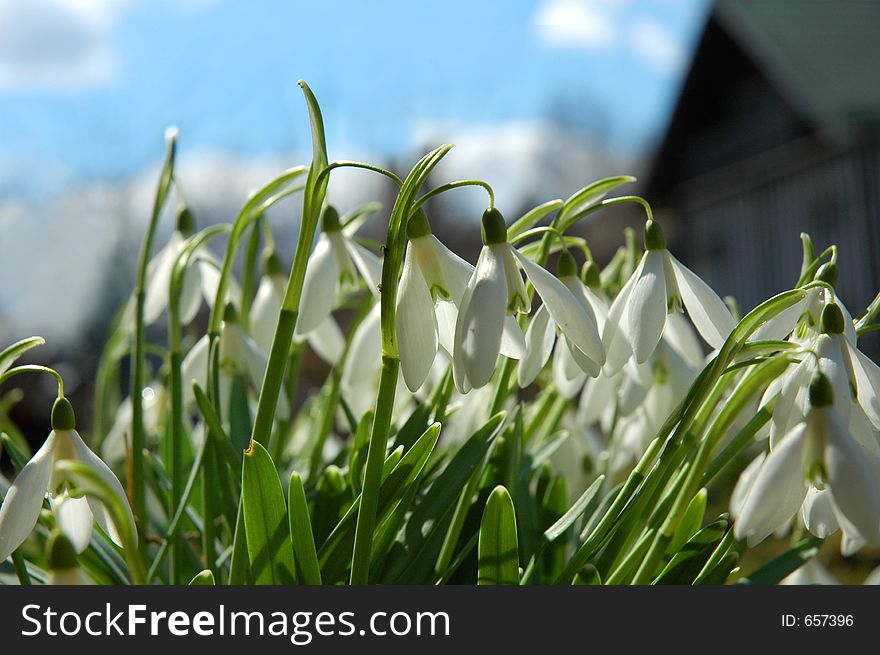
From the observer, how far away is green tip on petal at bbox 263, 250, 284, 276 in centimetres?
79

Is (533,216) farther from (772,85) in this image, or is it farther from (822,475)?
(772,85)

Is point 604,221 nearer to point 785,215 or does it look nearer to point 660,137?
point 660,137

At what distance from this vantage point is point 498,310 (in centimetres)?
45

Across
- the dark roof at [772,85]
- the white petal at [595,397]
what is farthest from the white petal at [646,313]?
the dark roof at [772,85]

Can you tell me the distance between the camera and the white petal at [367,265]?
2.12 ft

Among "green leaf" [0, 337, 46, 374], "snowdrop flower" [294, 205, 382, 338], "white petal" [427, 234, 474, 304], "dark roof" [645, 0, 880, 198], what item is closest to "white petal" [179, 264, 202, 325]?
"snowdrop flower" [294, 205, 382, 338]

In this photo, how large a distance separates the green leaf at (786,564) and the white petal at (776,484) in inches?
10.5

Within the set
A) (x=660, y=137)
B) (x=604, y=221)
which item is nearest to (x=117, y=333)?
(x=660, y=137)

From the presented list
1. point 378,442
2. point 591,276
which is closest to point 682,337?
point 591,276

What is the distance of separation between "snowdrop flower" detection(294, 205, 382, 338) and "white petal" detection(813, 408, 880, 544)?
33cm

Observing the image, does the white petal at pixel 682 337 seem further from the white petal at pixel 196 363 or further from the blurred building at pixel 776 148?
the blurred building at pixel 776 148

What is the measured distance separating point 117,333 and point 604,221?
11121mm

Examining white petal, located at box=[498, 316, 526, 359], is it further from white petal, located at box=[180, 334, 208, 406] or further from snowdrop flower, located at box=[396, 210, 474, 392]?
white petal, located at box=[180, 334, 208, 406]

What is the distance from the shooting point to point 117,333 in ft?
3.51
